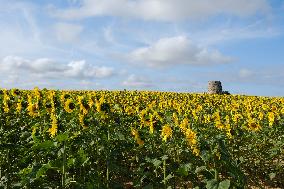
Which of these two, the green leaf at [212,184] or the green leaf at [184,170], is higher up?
the green leaf at [184,170]

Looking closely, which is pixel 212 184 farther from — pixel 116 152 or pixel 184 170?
pixel 116 152

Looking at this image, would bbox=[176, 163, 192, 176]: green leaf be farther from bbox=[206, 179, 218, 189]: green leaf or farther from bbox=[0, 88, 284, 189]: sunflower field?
bbox=[206, 179, 218, 189]: green leaf

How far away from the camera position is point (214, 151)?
6504mm

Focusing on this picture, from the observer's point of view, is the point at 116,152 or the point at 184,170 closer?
the point at 184,170

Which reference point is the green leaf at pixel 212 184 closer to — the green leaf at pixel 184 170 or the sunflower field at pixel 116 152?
the sunflower field at pixel 116 152

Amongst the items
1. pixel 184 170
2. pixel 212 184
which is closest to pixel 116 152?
pixel 184 170

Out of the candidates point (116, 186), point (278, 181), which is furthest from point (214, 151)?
point (278, 181)

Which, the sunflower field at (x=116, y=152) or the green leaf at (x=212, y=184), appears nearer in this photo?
the green leaf at (x=212, y=184)

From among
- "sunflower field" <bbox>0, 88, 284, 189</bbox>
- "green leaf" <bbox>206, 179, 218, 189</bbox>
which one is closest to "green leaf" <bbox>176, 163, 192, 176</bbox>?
"sunflower field" <bbox>0, 88, 284, 189</bbox>

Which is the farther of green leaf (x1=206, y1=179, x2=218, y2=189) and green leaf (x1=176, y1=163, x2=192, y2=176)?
green leaf (x1=176, y1=163, x2=192, y2=176)

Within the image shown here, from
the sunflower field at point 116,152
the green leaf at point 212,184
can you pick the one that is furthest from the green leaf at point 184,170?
the green leaf at point 212,184

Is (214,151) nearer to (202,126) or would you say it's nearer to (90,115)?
(90,115)

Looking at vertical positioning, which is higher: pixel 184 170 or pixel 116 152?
pixel 116 152

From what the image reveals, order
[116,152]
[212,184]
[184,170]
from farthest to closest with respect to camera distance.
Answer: [116,152]
[184,170]
[212,184]
